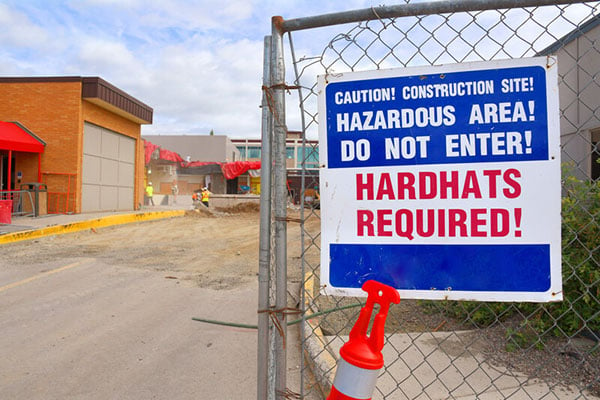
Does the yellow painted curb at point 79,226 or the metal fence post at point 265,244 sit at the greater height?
the metal fence post at point 265,244

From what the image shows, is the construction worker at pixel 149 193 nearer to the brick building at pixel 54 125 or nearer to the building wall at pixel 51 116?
the brick building at pixel 54 125

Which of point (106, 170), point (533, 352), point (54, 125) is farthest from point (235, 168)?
point (533, 352)

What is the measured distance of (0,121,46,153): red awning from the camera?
1483 cm

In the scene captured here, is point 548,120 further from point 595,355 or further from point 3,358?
point 3,358

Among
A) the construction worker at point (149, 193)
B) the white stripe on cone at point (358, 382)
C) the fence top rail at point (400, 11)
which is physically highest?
the fence top rail at point (400, 11)

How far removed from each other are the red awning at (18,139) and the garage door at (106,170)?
1.74 m

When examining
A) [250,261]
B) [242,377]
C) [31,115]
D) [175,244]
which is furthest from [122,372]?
[31,115]

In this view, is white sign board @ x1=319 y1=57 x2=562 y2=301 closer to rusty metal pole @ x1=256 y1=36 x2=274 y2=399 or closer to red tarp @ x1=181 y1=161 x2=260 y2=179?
rusty metal pole @ x1=256 y1=36 x2=274 y2=399

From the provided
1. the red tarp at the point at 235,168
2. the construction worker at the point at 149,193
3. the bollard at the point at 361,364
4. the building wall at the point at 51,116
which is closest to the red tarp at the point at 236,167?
the red tarp at the point at 235,168

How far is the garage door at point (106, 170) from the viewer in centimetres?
1809

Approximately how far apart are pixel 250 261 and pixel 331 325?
4741 millimetres

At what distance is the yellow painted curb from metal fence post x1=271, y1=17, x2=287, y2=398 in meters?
10.8

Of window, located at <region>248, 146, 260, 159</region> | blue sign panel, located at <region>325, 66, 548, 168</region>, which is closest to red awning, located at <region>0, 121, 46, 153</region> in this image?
blue sign panel, located at <region>325, 66, 548, 168</region>

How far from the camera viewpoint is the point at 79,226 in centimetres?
1336
